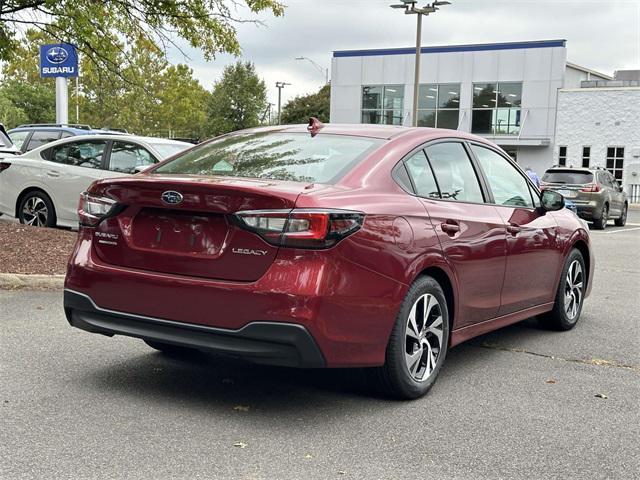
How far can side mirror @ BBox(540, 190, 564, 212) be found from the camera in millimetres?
6105

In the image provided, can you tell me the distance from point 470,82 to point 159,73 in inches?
973

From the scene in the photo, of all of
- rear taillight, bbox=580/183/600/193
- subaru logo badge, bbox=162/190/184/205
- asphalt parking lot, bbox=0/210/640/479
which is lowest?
asphalt parking lot, bbox=0/210/640/479

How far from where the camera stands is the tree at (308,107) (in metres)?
70.3

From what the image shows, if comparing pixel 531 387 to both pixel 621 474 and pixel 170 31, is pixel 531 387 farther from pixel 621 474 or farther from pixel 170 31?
pixel 170 31

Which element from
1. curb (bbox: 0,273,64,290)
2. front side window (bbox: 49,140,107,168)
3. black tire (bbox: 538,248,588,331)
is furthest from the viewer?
front side window (bbox: 49,140,107,168)

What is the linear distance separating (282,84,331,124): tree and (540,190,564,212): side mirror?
63583mm

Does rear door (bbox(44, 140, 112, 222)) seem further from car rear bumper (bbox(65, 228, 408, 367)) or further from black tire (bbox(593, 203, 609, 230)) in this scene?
black tire (bbox(593, 203, 609, 230))

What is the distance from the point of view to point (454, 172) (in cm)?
522

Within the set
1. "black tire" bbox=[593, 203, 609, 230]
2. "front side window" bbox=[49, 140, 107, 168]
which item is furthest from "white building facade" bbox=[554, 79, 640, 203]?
"front side window" bbox=[49, 140, 107, 168]

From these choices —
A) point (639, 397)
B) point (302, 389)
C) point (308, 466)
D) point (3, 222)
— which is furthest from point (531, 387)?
point (3, 222)

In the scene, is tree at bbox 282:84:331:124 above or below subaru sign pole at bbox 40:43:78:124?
above

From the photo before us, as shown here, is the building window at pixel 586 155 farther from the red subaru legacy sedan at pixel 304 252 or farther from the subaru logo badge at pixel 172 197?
the subaru logo badge at pixel 172 197

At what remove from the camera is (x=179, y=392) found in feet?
14.9

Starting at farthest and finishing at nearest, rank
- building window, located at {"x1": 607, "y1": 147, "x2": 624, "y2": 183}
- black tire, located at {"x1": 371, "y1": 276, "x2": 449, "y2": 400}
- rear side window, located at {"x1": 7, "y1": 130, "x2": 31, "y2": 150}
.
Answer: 1. building window, located at {"x1": 607, "y1": 147, "x2": 624, "y2": 183}
2. rear side window, located at {"x1": 7, "y1": 130, "x2": 31, "y2": 150}
3. black tire, located at {"x1": 371, "y1": 276, "x2": 449, "y2": 400}
